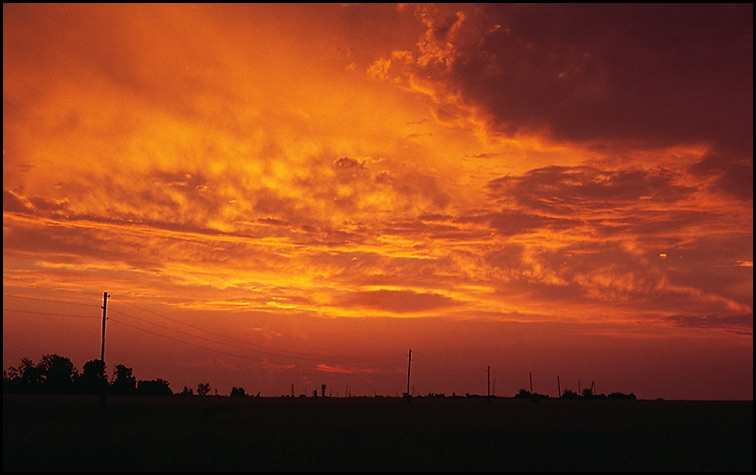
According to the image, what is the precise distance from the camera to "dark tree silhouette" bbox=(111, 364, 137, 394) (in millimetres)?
180238

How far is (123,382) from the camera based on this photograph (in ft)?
601

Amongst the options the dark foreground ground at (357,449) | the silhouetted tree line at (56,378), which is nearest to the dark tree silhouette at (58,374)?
the silhouetted tree line at (56,378)

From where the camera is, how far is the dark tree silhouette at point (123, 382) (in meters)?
180

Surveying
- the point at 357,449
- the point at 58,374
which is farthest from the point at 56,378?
the point at 357,449

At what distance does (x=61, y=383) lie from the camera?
166 m

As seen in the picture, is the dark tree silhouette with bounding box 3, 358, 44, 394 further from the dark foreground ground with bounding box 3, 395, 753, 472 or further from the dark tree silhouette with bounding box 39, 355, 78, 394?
the dark foreground ground with bounding box 3, 395, 753, 472

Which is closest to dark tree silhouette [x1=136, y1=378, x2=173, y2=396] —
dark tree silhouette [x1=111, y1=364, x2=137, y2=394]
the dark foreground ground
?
dark tree silhouette [x1=111, y1=364, x2=137, y2=394]

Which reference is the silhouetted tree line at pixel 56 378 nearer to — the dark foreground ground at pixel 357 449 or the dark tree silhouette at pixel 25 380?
the dark tree silhouette at pixel 25 380

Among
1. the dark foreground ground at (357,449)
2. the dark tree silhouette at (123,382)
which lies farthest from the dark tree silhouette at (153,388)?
the dark foreground ground at (357,449)

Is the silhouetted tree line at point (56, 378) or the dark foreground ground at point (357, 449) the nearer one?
the dark foreground ground at point (357, 449)

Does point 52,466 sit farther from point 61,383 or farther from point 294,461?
point 61,383

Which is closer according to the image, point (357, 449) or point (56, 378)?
point (357, 449)

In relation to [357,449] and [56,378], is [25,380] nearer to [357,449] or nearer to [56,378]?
[56,378]

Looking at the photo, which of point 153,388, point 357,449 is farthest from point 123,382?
point 357,449
